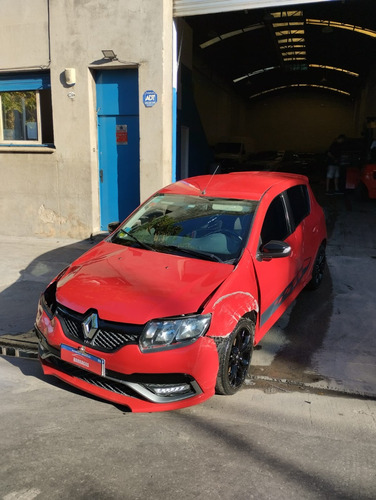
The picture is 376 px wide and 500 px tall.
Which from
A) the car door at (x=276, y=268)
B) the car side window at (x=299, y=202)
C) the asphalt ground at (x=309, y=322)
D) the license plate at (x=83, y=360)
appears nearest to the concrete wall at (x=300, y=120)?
the asphalt ground at (x=309, y=322)

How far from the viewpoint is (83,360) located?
3.12 m

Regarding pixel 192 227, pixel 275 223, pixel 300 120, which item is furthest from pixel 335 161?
pixel 300 120

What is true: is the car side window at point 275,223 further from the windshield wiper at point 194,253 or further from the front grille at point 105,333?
the front grille at point 105,333

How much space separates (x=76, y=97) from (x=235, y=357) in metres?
7.14

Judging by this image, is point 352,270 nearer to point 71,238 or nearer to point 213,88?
point 71,238

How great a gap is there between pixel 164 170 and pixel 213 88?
46.1 feet

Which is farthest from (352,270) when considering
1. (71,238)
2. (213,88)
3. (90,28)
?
(213,88)

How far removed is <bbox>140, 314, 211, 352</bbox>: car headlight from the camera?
9.75 feet

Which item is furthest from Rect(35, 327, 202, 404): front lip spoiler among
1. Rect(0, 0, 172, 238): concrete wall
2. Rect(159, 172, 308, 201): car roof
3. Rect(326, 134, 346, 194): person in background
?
Rect(326, 134, 346, 194): person in background

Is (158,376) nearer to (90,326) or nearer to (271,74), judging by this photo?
(90,326)

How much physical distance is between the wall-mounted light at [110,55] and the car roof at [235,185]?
448 centimetres

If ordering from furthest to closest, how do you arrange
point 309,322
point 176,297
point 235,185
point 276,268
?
point 309,322, point 235,185, point 276,268, point 176,297

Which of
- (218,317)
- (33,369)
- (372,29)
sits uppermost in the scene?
(372,29)

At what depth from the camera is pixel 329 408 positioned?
343 centimetres
